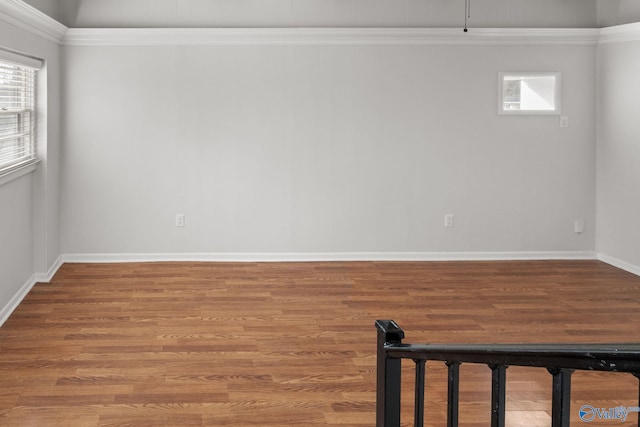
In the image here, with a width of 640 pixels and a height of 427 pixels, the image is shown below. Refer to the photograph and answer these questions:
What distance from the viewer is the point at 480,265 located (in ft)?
25.8

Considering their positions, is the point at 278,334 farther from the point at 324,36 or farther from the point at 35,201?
the point at 324,36

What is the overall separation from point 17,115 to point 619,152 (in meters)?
5.29

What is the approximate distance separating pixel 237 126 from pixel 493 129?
8.07 feet

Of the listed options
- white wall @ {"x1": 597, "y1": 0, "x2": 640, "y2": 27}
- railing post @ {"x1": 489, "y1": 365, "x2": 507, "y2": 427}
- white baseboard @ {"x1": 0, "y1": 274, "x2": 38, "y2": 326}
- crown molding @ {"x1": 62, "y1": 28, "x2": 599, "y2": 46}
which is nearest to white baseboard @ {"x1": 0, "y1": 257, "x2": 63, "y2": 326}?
white baseboard @ {"x1": 0, "y1": 274, "x2": 38, "y2": 326}

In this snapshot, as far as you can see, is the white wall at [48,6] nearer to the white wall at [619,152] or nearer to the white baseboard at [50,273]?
the white baseboard at [50,273]

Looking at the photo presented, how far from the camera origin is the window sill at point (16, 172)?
550cm

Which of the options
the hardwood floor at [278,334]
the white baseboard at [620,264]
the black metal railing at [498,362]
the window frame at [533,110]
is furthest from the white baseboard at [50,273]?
the black metal railing at [498,362]

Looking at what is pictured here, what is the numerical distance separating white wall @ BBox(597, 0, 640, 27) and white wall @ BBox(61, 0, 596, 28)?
0.09 meters

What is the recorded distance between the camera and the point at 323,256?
26.3ft

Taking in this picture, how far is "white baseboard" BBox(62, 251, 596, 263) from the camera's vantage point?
25.9 feet

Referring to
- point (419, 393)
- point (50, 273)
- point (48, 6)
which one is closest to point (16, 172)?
point (50, 273)

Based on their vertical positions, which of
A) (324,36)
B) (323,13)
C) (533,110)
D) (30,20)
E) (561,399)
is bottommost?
(561,399)

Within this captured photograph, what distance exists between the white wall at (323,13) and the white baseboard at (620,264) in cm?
226

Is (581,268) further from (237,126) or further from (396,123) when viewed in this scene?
(237,126)
